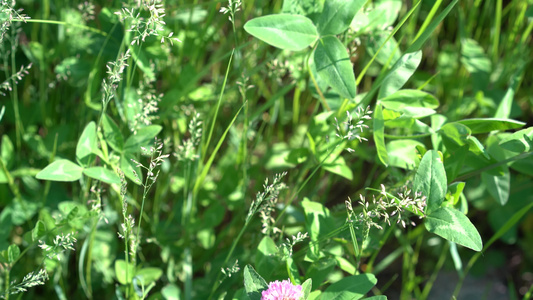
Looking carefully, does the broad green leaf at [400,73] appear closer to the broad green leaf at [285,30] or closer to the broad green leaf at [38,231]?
the broad green leaf at [285,30]

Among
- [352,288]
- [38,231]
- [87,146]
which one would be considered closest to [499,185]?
[352,288]

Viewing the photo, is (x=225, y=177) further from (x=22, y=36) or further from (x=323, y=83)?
(x=22, y=36)

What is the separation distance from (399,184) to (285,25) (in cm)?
48

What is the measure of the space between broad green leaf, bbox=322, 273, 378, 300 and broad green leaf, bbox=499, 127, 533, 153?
466mm

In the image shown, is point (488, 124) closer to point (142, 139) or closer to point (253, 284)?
point (253, 284)

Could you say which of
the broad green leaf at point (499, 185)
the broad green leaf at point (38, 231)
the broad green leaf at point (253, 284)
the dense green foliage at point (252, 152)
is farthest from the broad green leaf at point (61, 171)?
the broad green leaf at point (499, 185)

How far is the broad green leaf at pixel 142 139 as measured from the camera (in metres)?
1.27

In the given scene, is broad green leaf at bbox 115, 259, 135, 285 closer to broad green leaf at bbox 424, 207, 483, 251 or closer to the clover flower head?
the clover flower head

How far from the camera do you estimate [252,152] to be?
1559 millimetres

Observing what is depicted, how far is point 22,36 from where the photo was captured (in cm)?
203

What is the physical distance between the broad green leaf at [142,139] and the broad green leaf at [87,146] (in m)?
0.08

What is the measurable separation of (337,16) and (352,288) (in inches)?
24.1

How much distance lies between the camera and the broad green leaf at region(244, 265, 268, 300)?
3.45 ft

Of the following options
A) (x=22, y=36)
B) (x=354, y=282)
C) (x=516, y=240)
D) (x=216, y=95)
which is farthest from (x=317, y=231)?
(x=22, y=36)
